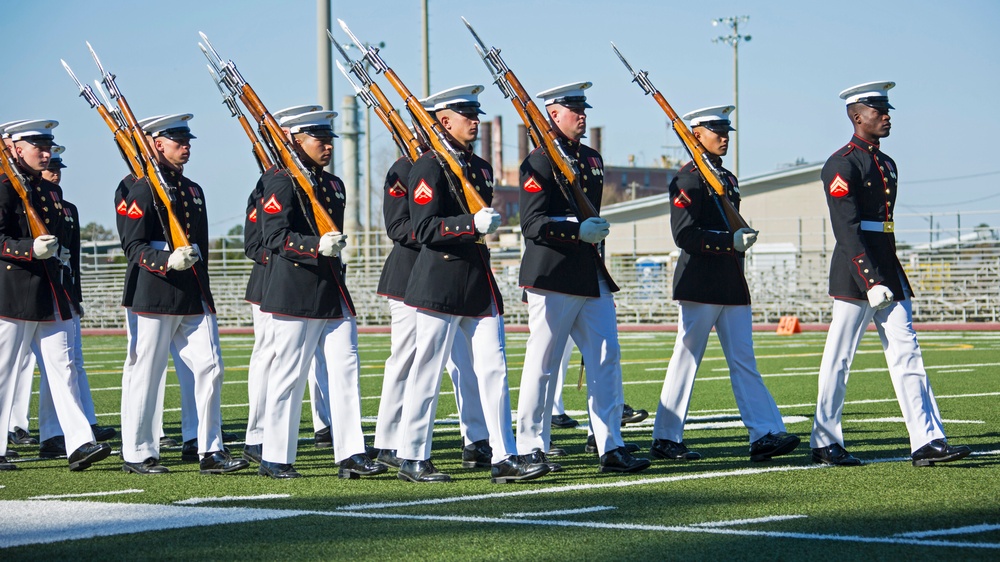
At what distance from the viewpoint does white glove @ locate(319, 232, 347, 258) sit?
7578mm

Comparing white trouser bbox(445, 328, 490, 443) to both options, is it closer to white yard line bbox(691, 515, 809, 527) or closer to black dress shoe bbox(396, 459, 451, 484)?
black dress shoe bbox(396, 459, 451, 484)

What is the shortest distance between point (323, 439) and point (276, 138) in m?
2.68

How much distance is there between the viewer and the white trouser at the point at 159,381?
8.41 m

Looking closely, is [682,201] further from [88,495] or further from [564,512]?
[88,495]

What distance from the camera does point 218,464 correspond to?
8312 millimetres

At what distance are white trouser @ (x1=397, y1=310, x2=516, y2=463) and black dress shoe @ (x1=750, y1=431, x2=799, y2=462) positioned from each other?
1.62 m

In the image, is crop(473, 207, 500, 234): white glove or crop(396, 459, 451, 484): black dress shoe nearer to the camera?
crop(473, 207, 500, 234): white glove

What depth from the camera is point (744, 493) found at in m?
6.89

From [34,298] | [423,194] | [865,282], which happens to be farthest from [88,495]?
[865,282]

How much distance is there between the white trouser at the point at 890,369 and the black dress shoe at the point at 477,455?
207 centimetres

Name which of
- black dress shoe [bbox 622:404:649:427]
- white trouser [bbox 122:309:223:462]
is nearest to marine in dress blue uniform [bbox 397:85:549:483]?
white trouser [bbox 122:309:223:462]

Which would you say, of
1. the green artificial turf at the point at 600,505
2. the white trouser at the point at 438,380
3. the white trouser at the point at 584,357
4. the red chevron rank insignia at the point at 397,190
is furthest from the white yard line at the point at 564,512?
the red chevron rank insignia at the point at 397,190

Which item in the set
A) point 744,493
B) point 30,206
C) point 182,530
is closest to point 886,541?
point 744,493

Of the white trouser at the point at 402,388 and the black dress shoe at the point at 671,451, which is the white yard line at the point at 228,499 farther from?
the black dress shoe at the point at 671,451
